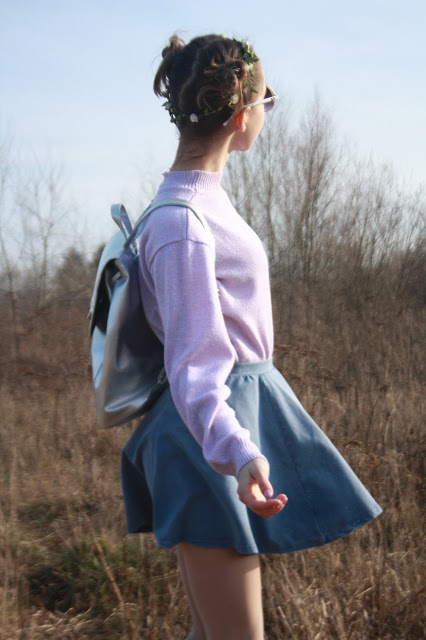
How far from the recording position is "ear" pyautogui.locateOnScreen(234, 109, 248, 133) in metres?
1.45

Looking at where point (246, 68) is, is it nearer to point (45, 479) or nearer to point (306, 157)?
point (45, 479)

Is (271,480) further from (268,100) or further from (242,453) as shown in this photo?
(268,100)

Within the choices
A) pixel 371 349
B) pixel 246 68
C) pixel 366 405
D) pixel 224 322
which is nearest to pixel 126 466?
pixel 224 322

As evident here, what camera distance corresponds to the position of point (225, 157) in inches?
59.5

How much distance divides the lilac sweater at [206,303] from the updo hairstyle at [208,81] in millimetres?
128

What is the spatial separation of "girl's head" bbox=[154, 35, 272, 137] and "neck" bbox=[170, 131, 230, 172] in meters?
0.02

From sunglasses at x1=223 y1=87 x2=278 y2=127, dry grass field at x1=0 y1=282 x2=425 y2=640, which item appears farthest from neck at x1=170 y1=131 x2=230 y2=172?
dry grass field at x1=0 y1=282 x2=425 y2=640

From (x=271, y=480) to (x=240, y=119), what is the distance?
816 millimetres

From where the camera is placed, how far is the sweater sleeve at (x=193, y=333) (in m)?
1.22

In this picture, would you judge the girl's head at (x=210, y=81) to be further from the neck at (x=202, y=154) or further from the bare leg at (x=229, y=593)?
the bare leg at (x=229, y=593)

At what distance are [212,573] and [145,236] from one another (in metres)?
0.72

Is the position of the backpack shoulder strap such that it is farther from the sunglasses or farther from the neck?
the sunglasses

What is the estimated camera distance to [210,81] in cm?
141

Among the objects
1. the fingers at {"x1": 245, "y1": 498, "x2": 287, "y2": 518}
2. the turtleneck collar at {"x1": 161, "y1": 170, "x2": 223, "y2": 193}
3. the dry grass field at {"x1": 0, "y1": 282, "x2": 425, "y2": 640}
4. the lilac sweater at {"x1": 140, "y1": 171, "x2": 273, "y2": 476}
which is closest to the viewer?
the fingers at {"x1": 245, "y1": 498, "x2": 287, "y2": 518}
